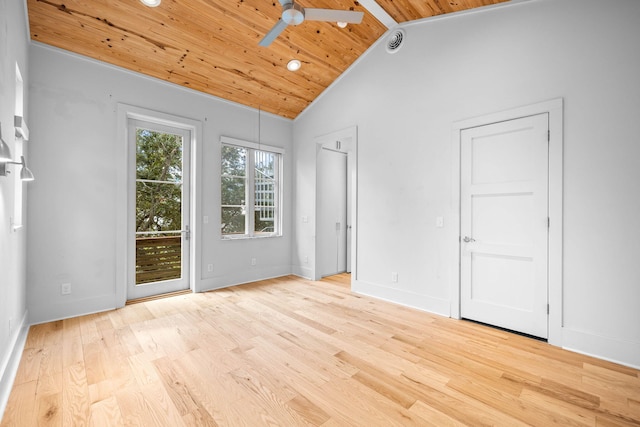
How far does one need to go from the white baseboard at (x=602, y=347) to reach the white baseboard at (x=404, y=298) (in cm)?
108

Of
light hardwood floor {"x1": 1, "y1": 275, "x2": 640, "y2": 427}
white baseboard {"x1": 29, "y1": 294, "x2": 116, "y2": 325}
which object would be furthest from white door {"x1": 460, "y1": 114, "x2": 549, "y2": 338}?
white baseboard {"x1": 29, "y1": 294, "x2": 116, "y2": 325}

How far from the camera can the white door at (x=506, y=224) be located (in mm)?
2812

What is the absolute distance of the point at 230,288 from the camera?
454cm

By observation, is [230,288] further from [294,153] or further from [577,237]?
[577,237]

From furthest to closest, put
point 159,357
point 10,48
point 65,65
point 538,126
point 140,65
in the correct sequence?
point 140,65
point 65,65
point 538,126
point 159,357
point 10,48

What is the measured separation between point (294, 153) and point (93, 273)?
3544 millimetres

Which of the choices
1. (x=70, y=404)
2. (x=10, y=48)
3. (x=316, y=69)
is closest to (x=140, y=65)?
(x=10, y=48)

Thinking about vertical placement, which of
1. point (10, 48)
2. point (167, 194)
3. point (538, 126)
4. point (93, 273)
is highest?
point (10, 48)

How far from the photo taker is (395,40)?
3.87 metres

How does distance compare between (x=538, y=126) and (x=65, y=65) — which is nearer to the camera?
(x=538, y=126)

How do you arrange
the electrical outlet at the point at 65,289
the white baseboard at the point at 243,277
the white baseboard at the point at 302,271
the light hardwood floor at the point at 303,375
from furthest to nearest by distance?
the white baseboard at the point at 302,271 → the white baseboard at the point at 243,277 → the electrical outlet at the point at 65,289 → the light hardwood floor at the point at 303,375

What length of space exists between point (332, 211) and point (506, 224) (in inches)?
118

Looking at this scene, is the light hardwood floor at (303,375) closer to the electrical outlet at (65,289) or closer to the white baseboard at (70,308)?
the white baseboard at (70,308)

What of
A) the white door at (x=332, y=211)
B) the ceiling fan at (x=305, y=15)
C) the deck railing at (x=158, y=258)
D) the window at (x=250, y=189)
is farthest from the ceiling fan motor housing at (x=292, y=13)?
the deck railing at (x=158, y=258)
